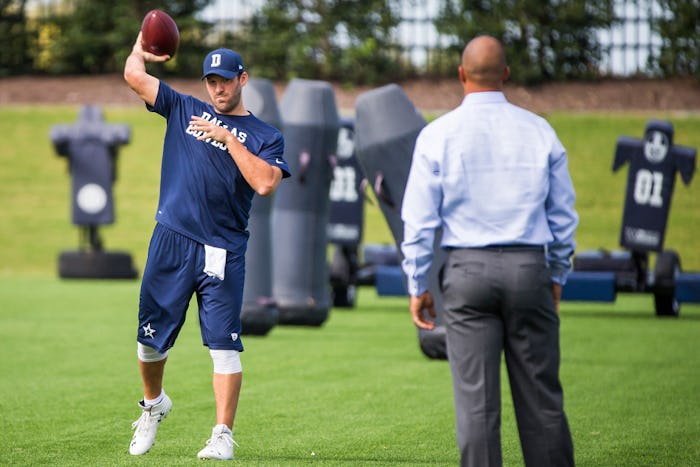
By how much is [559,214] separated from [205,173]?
1.91 meters

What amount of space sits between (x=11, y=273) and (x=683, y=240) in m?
12.1

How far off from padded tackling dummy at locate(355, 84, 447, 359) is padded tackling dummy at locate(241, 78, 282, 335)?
57.1 inches

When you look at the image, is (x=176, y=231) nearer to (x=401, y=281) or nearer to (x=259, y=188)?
(x=259, y=188)

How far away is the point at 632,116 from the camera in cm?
2589

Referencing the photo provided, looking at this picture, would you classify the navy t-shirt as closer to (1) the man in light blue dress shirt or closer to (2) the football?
(2) the football

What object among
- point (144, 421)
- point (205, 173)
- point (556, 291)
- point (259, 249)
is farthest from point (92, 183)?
point (556, 291)

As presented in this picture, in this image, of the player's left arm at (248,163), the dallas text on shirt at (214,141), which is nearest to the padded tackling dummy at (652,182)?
the dallas text on shirt at (214,141)

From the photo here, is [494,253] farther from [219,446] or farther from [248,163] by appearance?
[219,446]

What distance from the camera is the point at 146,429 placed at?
5.79 metres

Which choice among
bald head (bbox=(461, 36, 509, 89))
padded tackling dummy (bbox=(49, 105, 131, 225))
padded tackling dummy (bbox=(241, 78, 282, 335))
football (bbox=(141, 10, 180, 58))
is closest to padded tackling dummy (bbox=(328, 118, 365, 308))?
padded tackling dummy (bbox=(241, 78, 282, 335))

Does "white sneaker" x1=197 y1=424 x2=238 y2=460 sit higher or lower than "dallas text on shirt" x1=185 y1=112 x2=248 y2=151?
lower

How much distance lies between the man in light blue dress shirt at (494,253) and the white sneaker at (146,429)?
1985mm

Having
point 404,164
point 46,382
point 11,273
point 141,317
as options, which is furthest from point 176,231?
point 11,273

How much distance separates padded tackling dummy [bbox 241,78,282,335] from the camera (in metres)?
10.9
